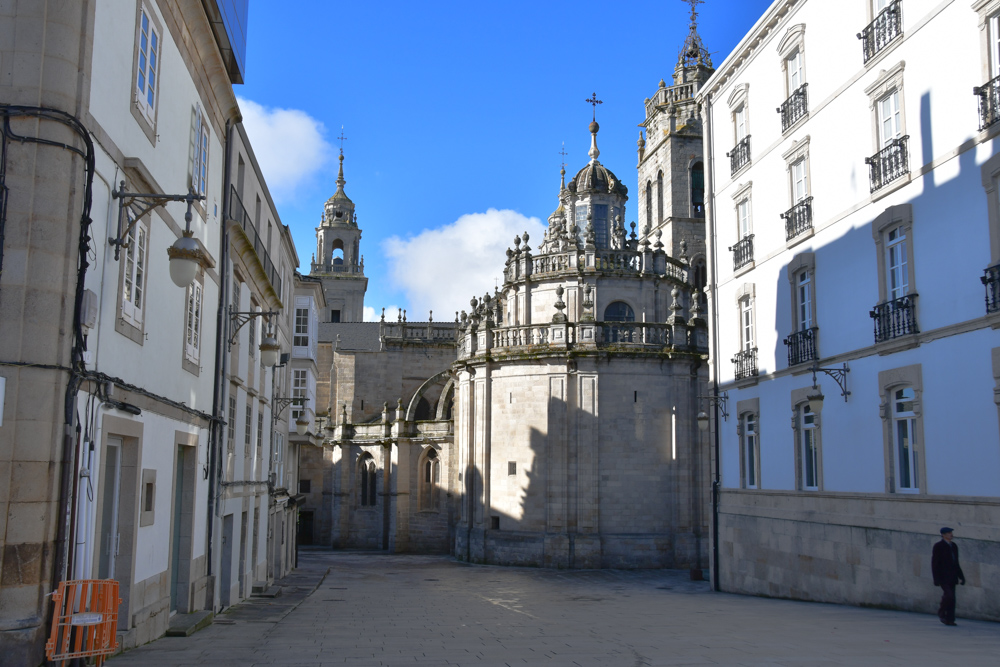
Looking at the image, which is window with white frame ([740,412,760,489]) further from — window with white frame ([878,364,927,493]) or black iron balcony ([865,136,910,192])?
black iron balcony ([865,136,910,192])

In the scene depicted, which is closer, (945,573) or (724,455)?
(945,573)

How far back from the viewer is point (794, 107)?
21.6 metres

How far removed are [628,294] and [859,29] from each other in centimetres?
2221

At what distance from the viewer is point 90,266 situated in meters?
9.84

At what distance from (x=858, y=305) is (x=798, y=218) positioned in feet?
11.5

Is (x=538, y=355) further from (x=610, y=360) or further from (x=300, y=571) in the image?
(x=300, y=571)

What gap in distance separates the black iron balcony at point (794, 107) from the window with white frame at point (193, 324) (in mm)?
13892

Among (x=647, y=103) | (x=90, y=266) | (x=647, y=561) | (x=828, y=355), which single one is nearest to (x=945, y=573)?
(x=828, y=355)

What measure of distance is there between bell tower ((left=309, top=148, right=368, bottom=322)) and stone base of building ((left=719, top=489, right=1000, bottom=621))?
57.8 m

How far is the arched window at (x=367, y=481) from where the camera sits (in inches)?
2031

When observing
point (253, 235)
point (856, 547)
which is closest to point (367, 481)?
point (253, 235)

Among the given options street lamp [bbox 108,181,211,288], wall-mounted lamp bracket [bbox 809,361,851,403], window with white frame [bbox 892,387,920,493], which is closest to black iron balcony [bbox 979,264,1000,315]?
window with white frame [bbox 892,387,920,493]

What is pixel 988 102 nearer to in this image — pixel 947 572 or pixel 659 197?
pixel 947 572

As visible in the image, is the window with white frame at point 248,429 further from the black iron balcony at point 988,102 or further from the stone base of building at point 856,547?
the black iron balcony at point 988,102
